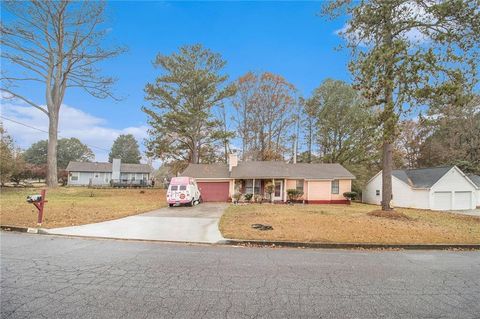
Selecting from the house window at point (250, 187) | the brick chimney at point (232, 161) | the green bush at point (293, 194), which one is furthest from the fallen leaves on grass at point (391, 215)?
the brick chimney at point (232, 161)

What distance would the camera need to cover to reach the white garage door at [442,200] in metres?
23.8

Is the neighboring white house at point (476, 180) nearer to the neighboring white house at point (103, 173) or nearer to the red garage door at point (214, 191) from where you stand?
the red garage door at point (214, 191)

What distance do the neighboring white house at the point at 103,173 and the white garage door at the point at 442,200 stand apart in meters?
40.5

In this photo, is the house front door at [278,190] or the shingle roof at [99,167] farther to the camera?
the shingle roof at [99,167]

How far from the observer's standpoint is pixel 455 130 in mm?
32812

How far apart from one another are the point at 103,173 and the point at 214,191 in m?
35.5

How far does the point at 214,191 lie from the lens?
954 inches

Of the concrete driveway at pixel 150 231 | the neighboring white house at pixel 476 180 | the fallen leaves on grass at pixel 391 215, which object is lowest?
the concrete driveway at pixel 150 231

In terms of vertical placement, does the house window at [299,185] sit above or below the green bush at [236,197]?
above

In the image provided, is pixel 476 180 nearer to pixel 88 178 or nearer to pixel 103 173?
pixel 103 173

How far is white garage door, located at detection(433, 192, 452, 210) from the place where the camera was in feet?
78.1

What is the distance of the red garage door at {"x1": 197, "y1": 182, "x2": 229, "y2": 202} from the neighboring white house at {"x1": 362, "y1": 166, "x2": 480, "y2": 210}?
16797 millimetres

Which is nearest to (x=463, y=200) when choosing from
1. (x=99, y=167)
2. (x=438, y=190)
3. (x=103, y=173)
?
(x=438, y=190)

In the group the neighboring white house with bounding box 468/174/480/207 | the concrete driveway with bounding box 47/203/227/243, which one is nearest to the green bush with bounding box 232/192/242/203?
the concrete driveway with bounding box 47/203/227/243
